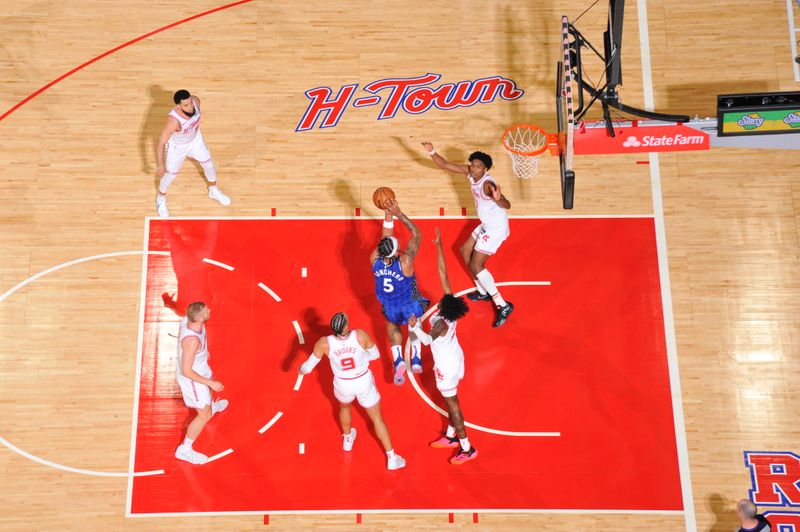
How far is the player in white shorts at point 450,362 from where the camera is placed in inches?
314

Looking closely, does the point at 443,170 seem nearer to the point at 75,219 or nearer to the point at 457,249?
the point at 457,249

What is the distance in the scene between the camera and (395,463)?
30.1 feet

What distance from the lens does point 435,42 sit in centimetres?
1134

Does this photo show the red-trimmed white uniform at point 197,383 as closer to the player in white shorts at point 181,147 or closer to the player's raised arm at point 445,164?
the player in white shorts at point 181,147

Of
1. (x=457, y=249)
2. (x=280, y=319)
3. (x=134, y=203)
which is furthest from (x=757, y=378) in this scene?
(x=134, y=203)

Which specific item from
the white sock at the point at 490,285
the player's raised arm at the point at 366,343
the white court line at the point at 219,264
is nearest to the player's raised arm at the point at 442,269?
the white sock at the point at 490,285

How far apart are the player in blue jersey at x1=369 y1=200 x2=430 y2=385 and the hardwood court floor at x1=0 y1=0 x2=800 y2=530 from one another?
4.93ft

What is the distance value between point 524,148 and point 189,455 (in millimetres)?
6395

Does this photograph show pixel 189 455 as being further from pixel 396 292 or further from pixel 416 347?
pixel 396 292

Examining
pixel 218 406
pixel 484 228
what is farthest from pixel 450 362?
pixel 218 406

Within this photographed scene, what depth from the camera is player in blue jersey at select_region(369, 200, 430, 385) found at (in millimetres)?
8602

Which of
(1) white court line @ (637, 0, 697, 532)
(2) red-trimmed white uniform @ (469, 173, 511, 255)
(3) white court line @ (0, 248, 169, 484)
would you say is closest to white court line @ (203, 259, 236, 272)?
(3) white court line @ (0, 248, 169, 484)

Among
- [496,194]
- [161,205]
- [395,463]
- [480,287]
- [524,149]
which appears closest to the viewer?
[496,194]

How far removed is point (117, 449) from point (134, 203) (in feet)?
11.6
